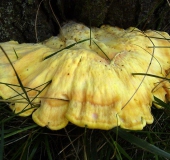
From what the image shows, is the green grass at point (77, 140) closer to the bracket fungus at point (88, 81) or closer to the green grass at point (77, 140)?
Result: the green grass at point (77, 140)

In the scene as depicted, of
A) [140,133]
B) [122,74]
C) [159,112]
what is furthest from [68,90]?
[159,112]

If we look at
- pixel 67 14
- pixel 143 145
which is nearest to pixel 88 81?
pixel 143 145

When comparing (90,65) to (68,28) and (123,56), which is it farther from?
(68,28)

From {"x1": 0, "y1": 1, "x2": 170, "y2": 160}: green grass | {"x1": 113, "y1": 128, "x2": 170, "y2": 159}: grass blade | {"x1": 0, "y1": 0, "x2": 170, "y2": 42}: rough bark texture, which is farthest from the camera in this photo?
{"x1": 0, "y1": 0, "x2": 170, "y2": 42}: rough bark texture

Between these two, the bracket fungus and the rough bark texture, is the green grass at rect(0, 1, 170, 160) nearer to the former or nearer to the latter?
the bracket fungus

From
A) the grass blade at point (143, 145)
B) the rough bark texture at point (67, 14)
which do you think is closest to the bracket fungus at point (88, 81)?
the grass blade at point (143, 145)

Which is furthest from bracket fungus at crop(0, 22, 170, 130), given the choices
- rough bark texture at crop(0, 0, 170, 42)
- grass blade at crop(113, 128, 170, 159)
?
rough bark texture at crop(0, 0, 170, 42)
